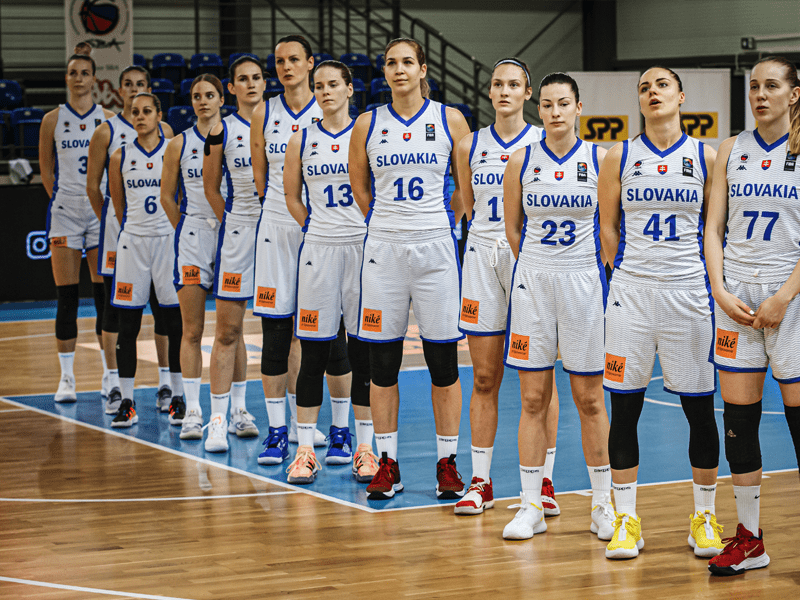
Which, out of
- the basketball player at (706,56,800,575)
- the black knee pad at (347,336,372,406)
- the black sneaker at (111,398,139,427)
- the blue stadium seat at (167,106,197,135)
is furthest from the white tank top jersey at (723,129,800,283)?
the blue stadium seat at (167,106,197,135)

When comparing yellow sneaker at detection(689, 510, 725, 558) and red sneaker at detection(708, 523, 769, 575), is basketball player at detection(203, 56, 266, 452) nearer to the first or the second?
yellow sneaker at detection(689, 510, 725, 558)

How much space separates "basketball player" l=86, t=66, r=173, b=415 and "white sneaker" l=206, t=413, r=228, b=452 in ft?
4.17

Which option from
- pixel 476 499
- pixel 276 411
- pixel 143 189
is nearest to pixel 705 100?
pixel 143 189

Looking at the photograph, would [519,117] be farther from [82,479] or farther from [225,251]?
[82,479]

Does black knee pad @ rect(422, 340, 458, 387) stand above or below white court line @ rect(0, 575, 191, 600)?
above

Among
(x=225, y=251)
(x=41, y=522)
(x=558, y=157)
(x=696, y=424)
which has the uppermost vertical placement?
(x=558, y=157)

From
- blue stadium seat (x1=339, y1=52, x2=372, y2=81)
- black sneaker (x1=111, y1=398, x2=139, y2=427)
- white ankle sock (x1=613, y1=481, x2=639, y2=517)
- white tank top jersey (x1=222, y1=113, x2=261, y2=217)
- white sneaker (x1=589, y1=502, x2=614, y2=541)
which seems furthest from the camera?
blue stadium seat (x1=339, y1=52, x2=372, y2=81)

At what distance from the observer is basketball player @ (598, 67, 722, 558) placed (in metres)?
4.32

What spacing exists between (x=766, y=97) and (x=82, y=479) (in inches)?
159

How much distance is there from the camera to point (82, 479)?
5918 mm

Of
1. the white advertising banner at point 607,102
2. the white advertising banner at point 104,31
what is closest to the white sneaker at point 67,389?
the white advertising banner at point 104,31

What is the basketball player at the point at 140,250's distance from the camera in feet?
23.9

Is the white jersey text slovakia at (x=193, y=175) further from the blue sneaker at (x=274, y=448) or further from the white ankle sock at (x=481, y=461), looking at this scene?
the white ankle sock at (x=481, y=461)

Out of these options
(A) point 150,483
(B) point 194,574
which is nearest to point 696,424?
(B) point 194,574
